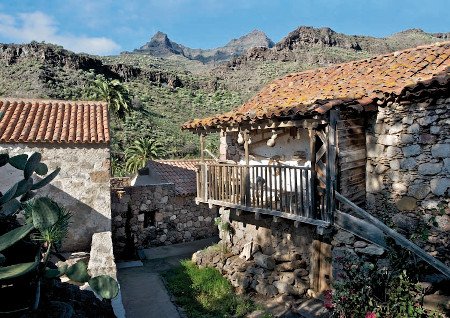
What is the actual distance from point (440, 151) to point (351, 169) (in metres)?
1.51

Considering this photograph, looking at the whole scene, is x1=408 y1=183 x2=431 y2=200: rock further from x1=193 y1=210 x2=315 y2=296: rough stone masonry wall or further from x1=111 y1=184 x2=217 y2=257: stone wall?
x1=111 y1=184 x2=217 y2=257: stone wall

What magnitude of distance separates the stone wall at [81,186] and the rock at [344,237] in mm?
5420

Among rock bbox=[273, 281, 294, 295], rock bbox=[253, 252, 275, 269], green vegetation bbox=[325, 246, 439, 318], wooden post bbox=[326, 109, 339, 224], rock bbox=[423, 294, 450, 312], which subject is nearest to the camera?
green vegetation bbox=[325, 246, 439, 318]

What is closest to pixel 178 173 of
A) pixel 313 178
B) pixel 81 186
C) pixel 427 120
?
pixel 81 186

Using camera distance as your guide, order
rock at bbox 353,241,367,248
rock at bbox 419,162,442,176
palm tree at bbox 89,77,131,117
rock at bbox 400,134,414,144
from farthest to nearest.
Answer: palm tree at bbox 89,77,131,117 → rock at bbox 353,241,367,248 → rock at bbox 400,134,414,144 → rock at bbox 419,162,442,176

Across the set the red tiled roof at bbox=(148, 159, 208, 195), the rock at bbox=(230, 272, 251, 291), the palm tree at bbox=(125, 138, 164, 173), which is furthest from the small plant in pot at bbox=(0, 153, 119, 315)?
the palm tree at bbox=(125, 138, 164, 173)

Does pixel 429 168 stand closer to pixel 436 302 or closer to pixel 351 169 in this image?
pixel 351 169

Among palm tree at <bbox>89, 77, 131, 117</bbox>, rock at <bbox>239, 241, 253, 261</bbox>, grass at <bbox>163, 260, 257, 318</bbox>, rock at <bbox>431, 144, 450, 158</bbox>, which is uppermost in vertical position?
palm tree at <bbox>89, 77, 131, 117</bbox>

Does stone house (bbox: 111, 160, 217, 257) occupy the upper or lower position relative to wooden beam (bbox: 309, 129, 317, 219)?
lower

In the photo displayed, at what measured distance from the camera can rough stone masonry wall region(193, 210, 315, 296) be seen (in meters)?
8.05

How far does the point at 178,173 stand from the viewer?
14.1 meters

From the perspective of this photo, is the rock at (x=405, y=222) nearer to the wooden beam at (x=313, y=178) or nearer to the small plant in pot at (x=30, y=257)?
the wooden beam at (x=313, y=178)

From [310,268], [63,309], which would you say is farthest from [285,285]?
[63,309]

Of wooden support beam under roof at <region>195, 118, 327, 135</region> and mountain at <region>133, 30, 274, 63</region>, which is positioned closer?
wooden support beam under roof at <region>195, 118, 327, 135</region>
